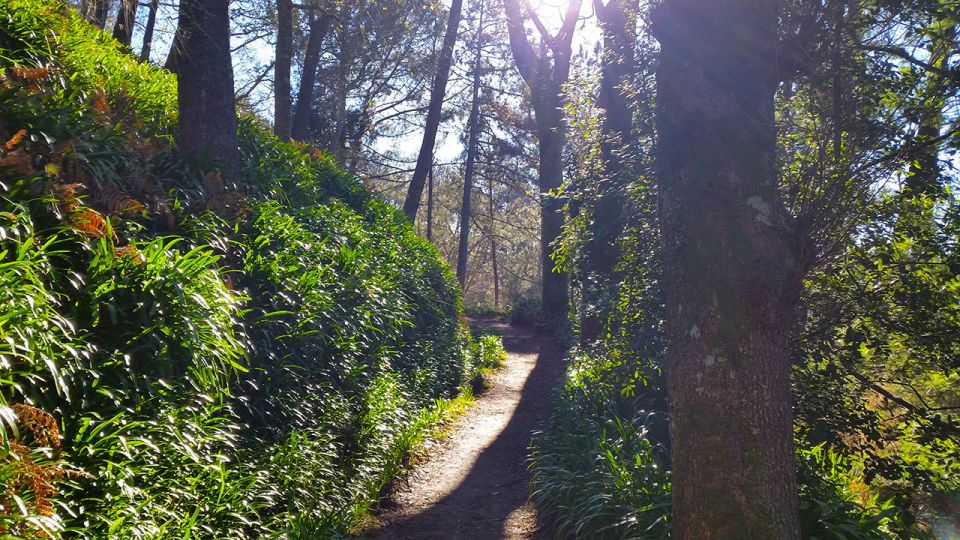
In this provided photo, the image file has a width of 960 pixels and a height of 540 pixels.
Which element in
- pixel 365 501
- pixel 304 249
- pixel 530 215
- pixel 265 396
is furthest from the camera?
pixel 530 215

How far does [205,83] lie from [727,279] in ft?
18.5

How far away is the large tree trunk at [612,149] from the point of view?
6.26m

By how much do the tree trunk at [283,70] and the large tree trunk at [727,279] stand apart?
1077cm

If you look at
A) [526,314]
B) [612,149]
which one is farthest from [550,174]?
[612,149]

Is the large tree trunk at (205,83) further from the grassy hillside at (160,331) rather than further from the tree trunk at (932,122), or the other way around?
the tree trunk at (932,122)

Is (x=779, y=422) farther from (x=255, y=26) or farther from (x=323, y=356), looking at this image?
(x=255, y=26)

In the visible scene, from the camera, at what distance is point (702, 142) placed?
3811mm

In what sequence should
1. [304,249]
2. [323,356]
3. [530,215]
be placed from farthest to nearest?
[530,215] < [304,249] < [323,356]

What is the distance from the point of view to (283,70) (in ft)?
46.0

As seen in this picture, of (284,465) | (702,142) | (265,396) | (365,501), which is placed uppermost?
(702,142)

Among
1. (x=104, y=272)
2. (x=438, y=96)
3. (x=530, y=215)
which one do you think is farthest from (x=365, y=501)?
(x=530, y=215)

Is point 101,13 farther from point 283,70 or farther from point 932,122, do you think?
point 932,122

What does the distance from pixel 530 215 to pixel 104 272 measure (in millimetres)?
35111

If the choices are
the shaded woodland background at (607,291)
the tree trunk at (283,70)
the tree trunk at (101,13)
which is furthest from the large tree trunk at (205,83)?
the tree trunk at (283,70)
